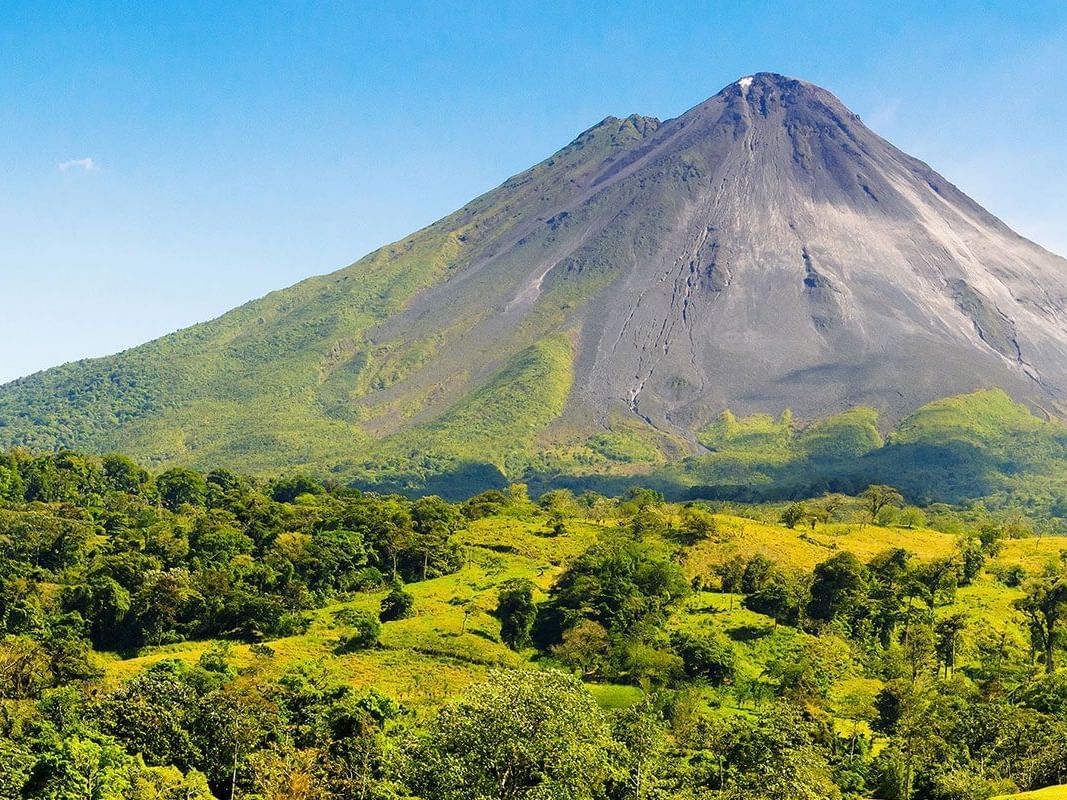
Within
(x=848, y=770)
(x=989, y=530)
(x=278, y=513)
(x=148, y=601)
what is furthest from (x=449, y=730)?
(x=989, y=530)

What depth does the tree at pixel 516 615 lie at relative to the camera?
59156 mm

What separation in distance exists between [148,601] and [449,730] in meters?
32.2

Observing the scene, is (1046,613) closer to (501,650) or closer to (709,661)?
(709,661)

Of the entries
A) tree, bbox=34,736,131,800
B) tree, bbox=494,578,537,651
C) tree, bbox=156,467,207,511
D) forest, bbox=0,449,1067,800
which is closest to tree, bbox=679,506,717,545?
forest, bbox=0,449,1067,800

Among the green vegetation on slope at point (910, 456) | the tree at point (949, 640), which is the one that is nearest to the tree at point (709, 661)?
the tree at point (949, 640)

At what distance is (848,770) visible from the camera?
4312 centimetres

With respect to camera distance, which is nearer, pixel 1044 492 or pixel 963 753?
pixel 963 753

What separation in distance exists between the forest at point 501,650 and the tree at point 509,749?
0.07m

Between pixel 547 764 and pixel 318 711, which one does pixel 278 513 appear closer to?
pixel 318 711

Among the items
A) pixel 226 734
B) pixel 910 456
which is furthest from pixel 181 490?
pixel 910 456

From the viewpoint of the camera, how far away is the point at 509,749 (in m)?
30.1

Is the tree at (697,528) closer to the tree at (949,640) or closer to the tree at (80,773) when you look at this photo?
the tree at (949,640)

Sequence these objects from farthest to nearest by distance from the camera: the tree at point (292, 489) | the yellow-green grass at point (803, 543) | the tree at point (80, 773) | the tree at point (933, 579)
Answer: the tree at point (292, 489) → the yellow-green grass at point (803, 543) → the tree at point (933, 579) → the tree at point (80, 773)

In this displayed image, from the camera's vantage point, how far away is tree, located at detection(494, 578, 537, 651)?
59.2m
